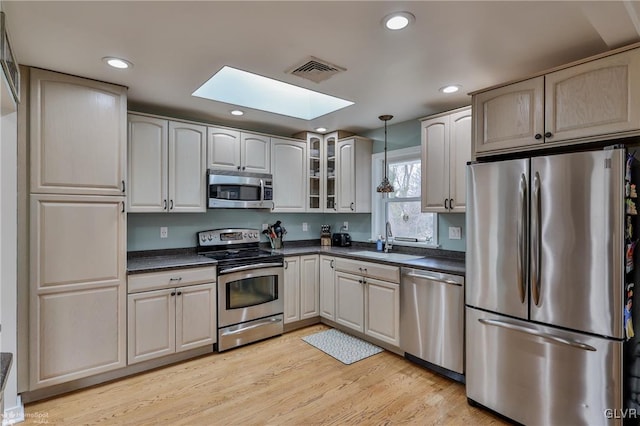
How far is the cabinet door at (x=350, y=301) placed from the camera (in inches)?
136

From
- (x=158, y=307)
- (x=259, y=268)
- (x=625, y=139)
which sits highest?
(x=625, y=139)

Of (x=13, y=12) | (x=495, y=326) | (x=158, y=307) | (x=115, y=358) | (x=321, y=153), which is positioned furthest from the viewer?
(x=321, y=153)

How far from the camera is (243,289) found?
3.39 m

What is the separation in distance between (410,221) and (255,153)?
1939 millimetres

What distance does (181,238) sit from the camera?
11.8 ft

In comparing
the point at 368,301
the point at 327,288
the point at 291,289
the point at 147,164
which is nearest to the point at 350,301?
the point at 368,301

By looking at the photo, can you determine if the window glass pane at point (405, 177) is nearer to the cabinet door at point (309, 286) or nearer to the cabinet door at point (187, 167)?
the cabinet door at point (309, 286)

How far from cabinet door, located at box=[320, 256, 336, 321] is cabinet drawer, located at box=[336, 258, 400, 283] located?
0.14m

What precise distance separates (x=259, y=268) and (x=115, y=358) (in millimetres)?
1419

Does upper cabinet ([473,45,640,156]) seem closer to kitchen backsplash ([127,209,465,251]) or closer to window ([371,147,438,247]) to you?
kitchen backsplash ([127,209,465,251])

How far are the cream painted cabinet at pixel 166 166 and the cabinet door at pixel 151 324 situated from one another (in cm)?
80

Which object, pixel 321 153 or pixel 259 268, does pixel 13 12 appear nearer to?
pixel 259 268

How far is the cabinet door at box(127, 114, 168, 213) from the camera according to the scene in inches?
118

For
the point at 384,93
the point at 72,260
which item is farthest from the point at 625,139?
the point at 72,260
